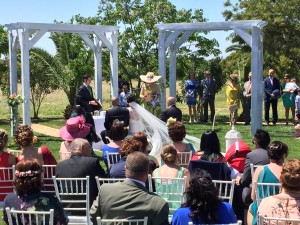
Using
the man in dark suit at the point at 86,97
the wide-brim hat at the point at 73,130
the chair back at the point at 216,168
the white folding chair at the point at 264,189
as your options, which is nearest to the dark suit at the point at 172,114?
the man in dark suit at the point at 86,97

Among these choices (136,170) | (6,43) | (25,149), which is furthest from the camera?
(6,43)

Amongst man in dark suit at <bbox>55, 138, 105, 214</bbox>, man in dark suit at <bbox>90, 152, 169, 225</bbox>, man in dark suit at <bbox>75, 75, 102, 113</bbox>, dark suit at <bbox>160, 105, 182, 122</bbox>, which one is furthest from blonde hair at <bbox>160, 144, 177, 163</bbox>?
man in dark suit at <bbox>75, 75, 102, 113</bbox>

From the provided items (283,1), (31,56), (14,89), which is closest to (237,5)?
(283,1)

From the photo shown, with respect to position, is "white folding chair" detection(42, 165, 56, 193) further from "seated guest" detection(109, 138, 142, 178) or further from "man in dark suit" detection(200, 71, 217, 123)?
"man in dark suit" detection(200, 71, 217, 123)

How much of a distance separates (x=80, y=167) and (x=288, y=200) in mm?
2481

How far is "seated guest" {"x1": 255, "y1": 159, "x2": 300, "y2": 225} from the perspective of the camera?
4.83 meters

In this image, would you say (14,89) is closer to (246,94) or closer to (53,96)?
(246,94)

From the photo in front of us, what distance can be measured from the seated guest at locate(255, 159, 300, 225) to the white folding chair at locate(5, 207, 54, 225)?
1664mm

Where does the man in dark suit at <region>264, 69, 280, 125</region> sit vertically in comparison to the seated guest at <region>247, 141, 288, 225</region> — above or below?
above

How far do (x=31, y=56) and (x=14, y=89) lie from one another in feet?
17.8

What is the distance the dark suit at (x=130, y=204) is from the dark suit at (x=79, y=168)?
4.93ft

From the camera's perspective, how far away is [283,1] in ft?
89.1

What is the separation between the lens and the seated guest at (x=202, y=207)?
459 centimetres

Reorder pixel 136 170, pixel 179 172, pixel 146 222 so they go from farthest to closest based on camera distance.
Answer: pixel 179 172
pixel 136 170
pixel 146 222
